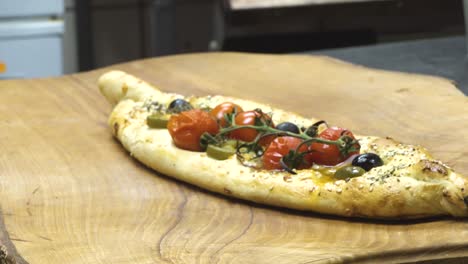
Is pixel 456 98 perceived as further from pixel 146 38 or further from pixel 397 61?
pixel 146 38

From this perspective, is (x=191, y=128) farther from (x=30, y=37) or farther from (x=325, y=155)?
(x=30, y=37)

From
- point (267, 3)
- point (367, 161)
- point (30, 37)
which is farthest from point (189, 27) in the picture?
point (367, 161)

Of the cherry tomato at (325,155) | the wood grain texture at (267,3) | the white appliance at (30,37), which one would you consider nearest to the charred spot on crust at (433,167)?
the cherry tomato at (325,155)

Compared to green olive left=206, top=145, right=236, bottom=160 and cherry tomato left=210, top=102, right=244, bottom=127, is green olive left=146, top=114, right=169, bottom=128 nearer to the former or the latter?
cherry tomato left=210, top=102, right=244, bottom=127

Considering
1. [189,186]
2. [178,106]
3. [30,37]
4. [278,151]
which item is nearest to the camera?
[278,151]

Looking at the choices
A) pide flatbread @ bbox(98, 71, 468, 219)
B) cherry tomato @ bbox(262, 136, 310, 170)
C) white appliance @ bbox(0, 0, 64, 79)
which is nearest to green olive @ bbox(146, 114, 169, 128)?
pide flatbread @ bbox(98, 71, 468, 219)

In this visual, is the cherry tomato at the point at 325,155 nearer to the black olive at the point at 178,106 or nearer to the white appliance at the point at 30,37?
the black olive at the point at 178,106

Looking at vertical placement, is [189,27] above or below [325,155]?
below
